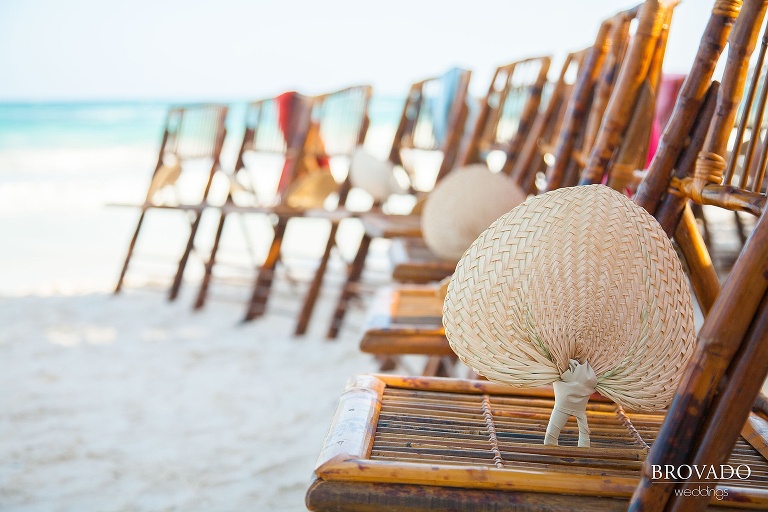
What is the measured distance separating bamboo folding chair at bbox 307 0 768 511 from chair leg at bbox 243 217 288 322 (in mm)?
2491

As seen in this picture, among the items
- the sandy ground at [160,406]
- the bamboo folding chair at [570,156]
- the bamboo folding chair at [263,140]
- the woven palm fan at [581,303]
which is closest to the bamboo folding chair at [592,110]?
the bamboo folding chair at [570,156]

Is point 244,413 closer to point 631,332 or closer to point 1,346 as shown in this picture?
point 1,346

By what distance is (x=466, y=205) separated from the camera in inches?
61.8

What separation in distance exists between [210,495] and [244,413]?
56 centimetres

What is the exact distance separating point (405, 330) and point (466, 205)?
0.46 metres

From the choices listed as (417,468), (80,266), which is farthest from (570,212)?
(80,266)

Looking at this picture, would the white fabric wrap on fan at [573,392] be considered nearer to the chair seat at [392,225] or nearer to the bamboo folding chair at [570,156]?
the bamboo folding chair at [570,156]

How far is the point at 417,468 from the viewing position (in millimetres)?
628

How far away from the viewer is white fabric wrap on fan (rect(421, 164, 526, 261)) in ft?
5.10

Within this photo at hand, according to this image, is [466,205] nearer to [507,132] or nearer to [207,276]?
[507,132]

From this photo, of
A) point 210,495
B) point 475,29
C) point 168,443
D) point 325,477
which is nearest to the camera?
point 325,477

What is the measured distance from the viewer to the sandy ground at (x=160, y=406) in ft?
5.54

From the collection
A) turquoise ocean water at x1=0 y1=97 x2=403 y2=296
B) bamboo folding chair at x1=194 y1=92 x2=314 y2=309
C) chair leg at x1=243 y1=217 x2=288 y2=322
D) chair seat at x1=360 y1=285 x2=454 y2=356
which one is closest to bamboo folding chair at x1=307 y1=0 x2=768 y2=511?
chair seat at x1=360 y1=285 x2=454 y2=356

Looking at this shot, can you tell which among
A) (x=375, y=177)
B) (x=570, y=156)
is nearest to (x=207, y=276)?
(x=375, y=177)
